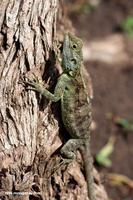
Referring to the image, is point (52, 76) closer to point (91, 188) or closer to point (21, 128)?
point (21, 128)

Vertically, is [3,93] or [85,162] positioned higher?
[3,93]

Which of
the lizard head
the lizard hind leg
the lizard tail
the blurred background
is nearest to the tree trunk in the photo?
the lizard hind leg

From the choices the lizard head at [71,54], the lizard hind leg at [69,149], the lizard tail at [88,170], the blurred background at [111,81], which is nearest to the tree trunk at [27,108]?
the lizard hind leg at [69,149]

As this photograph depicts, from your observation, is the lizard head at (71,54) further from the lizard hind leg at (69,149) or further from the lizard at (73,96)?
the lizard hind leg at (69,149)

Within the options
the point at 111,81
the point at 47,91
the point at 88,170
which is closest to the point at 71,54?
the point at 47,91

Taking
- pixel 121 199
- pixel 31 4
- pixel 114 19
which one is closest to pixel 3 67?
pixel 31 4

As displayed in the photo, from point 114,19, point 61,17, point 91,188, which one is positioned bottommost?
point 91,188
